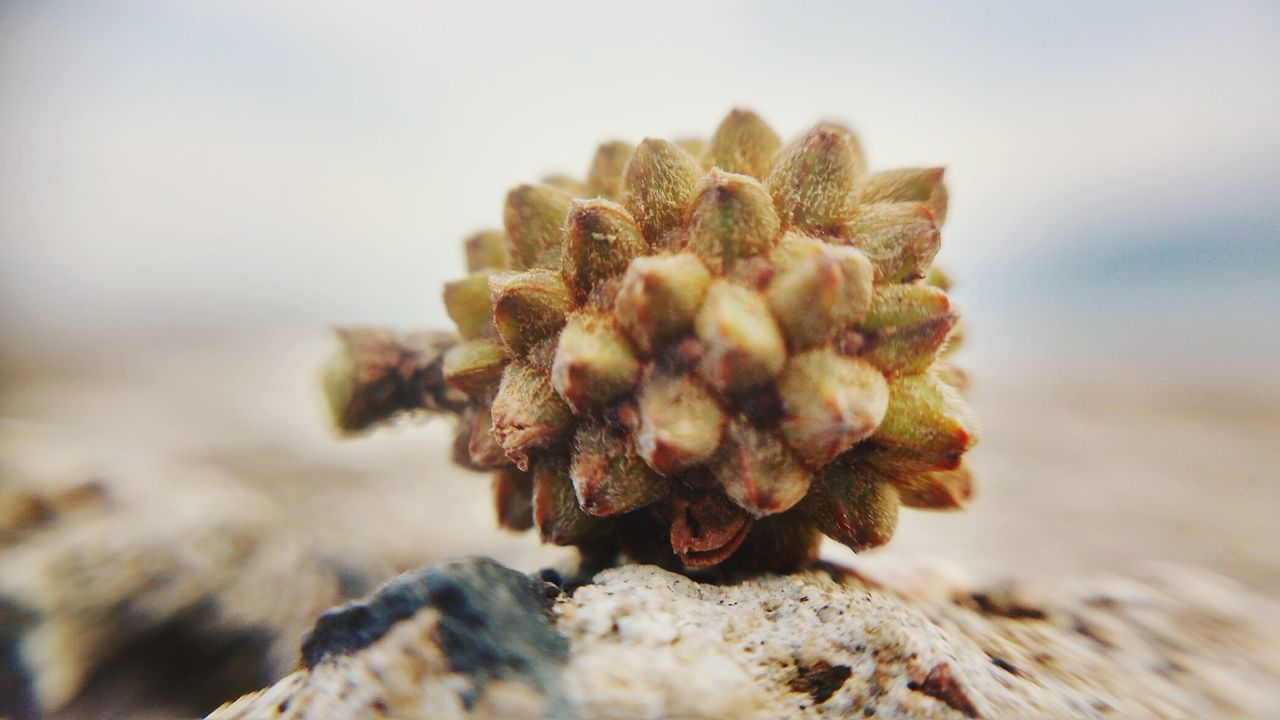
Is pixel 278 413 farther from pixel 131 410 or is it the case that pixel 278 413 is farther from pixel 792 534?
pixel 792 534

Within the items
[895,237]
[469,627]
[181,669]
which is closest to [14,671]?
[181,669]

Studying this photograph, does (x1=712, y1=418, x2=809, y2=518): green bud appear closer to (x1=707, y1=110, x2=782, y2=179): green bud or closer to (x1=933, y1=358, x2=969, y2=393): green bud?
(x1=933, y1=358, x2=969, y2=393): green bud

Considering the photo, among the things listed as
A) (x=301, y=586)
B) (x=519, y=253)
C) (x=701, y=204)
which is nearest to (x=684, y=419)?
(x=701, y=204)

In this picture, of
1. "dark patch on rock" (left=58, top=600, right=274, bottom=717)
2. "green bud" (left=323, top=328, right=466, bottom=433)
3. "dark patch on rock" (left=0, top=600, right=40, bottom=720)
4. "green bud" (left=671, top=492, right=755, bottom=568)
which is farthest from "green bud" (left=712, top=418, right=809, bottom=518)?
"dark patch on rock" (left=0, top=600, right=40, bottom=720)

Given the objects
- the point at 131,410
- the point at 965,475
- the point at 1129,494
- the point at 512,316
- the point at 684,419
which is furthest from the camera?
the point at 131,410

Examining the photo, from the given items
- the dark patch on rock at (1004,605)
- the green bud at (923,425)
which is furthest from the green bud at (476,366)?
the dark patch on rock at (1004,605)

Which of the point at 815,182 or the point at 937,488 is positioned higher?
the point at 815,182

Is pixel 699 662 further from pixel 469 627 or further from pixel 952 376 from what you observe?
pixel 952 376

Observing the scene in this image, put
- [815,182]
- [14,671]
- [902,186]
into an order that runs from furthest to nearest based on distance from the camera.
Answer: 1. [14,671]
2. [902,186]
3. [815,182]
